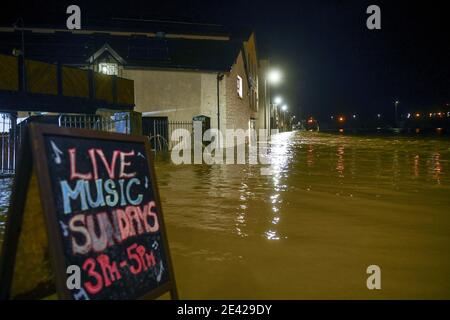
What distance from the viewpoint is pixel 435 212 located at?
742 cm

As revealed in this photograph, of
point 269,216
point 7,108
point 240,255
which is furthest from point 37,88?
point 240,255

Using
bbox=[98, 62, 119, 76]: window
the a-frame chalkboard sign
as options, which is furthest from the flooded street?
bbox=[98, 62, 119, 76]: window

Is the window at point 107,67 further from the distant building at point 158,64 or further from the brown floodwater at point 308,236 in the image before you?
the brown floodwater at point 308,236

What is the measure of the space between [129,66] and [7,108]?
1027 cm

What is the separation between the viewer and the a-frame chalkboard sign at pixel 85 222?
290 centimetres

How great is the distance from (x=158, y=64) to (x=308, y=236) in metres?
21.3

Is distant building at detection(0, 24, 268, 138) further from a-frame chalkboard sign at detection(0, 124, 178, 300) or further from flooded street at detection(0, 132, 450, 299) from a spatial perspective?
a-frame chalkboard sign at detection(0, 124, 178, 300)

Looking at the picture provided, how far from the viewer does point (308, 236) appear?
6.01 m

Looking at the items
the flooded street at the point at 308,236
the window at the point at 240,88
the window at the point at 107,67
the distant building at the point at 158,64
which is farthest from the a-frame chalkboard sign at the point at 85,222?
the window at the point at 240,88

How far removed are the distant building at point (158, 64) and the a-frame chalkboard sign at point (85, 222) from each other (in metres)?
22.0

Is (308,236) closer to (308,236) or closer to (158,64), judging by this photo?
(308,236)

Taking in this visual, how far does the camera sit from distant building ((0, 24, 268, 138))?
2539 cm

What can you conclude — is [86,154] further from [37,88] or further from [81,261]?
[37,88]

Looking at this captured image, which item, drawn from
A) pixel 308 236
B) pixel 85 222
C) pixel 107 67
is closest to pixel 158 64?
pixel 107 67
